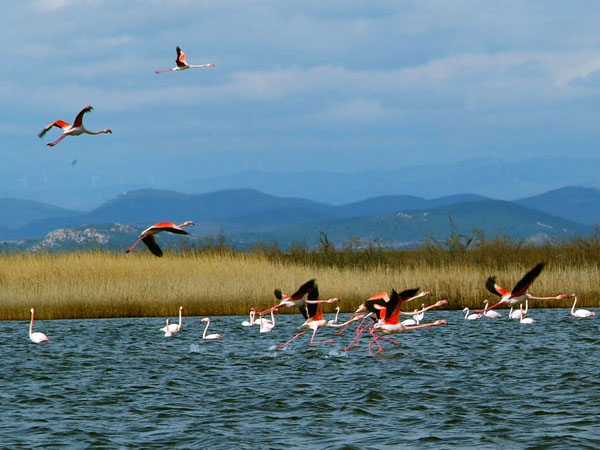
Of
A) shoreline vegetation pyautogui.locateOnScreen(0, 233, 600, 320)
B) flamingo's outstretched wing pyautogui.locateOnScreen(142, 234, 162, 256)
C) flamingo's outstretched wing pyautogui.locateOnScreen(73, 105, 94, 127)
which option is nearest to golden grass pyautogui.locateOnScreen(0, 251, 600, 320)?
shoreline vegetation pyautogui.locateOnScreen(0, 233, 600, 320)

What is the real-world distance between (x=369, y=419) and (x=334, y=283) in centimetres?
1504

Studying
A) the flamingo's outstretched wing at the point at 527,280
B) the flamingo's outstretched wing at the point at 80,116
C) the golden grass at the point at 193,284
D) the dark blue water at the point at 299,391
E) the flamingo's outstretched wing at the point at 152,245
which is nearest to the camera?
the dark blue water at the point at 299,391

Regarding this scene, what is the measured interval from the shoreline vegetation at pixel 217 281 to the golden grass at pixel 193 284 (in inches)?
1.0

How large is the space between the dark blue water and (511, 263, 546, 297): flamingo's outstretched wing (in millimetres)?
1256

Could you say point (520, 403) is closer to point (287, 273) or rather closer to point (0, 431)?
point (0, 431)

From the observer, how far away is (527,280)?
15.5 meters

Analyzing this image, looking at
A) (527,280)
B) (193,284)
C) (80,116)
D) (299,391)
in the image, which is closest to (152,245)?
(80,116)

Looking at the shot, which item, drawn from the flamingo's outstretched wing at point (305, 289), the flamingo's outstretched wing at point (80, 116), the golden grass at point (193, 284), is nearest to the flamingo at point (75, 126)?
the flamingo's outstretched wing at point (80, 116)

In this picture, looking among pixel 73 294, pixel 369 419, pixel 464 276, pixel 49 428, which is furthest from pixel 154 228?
pixel 464 276

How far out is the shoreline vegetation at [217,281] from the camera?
2623 centimetres

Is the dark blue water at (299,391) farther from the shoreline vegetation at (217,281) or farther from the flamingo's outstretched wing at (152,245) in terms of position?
the shoreline vegetation at (217,281)

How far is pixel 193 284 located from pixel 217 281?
0.67m

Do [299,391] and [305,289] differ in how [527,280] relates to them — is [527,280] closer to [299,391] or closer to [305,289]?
[305,289]

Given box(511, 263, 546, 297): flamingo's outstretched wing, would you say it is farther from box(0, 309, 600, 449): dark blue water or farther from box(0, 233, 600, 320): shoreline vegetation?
box(0, 233, 600, 320): shoreline vegetation
